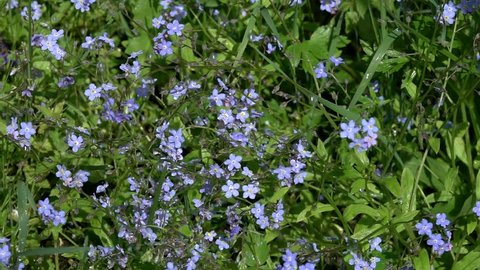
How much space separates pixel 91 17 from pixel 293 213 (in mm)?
1718

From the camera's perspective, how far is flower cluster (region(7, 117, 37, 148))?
12.8ft

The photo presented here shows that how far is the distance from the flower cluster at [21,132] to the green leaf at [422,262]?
1.83 m

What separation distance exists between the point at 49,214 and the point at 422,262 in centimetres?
168

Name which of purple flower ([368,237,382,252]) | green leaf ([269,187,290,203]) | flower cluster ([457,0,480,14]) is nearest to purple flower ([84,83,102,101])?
green leaf ([269,187,290,203])

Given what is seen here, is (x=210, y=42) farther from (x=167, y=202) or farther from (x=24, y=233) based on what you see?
(x=24, y=233)

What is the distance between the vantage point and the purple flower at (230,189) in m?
3.87

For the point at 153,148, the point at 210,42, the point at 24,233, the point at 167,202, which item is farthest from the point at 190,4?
the point at 24,233

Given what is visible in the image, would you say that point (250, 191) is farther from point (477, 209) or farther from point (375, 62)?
point (477, 209)

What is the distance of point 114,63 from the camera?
192 inches

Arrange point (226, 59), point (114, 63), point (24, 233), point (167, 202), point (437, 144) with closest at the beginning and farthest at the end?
point (24, 233) → point (167, 202) → point (437, 144) → point (226, 59) → point (114, 63)

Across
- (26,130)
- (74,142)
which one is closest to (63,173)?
(74,142)

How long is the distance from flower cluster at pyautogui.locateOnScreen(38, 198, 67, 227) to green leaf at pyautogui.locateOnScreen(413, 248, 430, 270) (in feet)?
5.27

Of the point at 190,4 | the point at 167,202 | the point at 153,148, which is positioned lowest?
the point at 167,202

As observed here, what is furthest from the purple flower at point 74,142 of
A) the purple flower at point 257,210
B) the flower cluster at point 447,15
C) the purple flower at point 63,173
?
the flower cluster at point 447,15
